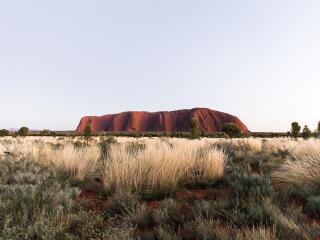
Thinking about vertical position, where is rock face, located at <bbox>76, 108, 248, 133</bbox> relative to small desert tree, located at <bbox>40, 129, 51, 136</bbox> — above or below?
above

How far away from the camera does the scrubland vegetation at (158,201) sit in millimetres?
3584

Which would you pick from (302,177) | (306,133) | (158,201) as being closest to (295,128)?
(306,133)

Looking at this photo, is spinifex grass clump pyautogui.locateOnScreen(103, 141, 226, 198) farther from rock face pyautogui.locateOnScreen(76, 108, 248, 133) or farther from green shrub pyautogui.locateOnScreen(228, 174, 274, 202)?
rock face pyautogui.locateOnScreen(76, 108, 248, 133)

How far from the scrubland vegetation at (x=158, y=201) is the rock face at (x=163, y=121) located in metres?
118

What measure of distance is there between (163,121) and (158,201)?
13293 cm

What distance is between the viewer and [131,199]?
201 inches

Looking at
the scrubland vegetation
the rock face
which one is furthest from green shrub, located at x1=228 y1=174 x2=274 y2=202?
the rock face

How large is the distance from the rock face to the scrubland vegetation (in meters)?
118

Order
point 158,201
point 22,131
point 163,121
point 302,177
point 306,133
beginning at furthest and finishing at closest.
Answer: point 163,121, point 22,131, point 306,133, point 302,177, point 158,201

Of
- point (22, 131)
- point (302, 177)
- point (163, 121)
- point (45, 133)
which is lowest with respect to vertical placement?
point (302, 177)

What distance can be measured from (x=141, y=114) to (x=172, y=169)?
142642 millimetres

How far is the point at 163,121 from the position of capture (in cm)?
13850

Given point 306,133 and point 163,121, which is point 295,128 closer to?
point 306,133

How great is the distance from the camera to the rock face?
131m
